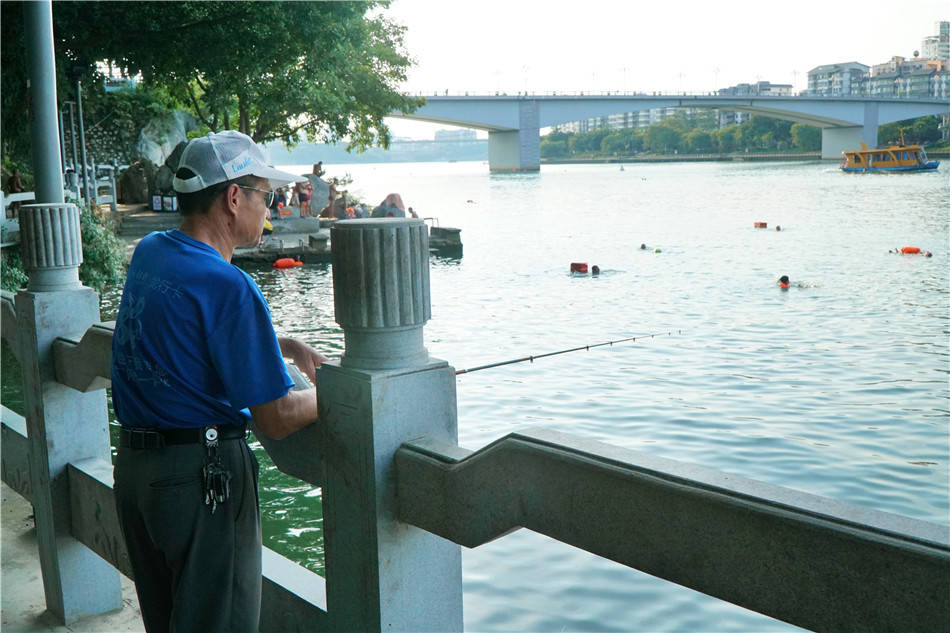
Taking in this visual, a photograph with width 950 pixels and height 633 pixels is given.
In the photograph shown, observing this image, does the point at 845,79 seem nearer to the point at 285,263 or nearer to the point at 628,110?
the point at 628,110

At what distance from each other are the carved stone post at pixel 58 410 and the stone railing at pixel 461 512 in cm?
47

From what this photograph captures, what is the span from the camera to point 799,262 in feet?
75.5

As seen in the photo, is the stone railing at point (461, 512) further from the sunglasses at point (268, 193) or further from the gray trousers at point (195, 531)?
the sunglasses at point (268, 193)

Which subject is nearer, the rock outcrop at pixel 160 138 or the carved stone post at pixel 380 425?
the carved stone post at pixel 380 425

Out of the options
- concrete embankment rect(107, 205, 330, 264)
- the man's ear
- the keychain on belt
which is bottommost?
concrete embankment rect(107, 205, 330, 264)

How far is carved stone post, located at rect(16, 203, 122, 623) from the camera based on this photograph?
3639 millimetres

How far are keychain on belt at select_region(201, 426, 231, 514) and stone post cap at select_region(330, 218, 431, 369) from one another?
44 centimetres

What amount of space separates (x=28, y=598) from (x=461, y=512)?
2.83m

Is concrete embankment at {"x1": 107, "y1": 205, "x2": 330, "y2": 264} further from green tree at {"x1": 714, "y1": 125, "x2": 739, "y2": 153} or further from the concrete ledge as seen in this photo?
green tree at {"x1": 714, "y1": 125, "x2": 739, "y2": 153}

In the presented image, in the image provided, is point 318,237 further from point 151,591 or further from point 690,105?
point 690,105

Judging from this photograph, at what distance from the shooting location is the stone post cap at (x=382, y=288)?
2.10 meters

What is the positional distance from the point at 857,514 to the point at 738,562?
23cm

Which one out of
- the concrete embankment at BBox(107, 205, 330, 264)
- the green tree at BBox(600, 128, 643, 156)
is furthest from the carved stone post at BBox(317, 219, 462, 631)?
the green tree at BBox(600, 128, 643, 156)

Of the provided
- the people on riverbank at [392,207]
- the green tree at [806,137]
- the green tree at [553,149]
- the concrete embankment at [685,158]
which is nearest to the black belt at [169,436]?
the people on riverbank at [392,207]
